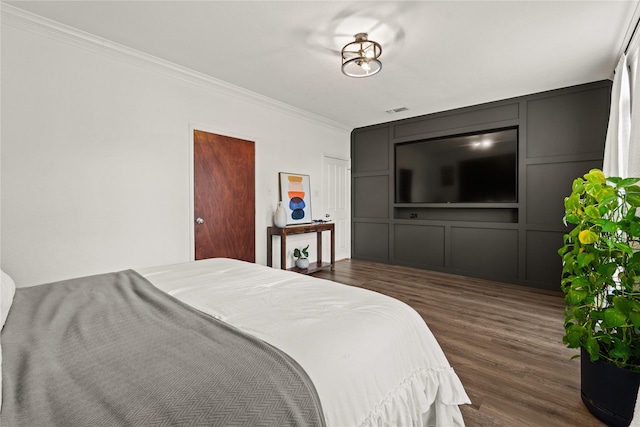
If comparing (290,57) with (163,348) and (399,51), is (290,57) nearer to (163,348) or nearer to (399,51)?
(399,51)

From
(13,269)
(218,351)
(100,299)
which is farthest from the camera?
(13,269)

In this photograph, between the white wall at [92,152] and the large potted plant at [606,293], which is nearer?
the large potted plant at [606,293]

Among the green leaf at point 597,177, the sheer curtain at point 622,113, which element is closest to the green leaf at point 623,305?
the green leaf at point 597,177

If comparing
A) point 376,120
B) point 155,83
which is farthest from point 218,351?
point 376,120

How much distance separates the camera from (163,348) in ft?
2.99

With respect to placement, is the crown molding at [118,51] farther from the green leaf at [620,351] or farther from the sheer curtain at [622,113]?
the green leaf at [620,351]

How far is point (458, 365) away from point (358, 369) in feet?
4.89

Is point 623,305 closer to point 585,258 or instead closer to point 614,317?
point 614,317

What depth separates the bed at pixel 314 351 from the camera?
742mm

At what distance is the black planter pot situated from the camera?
4.68 ft

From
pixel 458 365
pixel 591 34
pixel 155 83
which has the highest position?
pixel 591 34

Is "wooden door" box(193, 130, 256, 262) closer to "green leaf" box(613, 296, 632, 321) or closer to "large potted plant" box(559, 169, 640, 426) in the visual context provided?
"large potted plant" box(559, 169, 640, 426)

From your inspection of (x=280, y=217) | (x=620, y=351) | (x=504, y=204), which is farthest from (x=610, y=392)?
(x=280, y=217)

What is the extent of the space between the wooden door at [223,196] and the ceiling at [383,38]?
2.69ft
